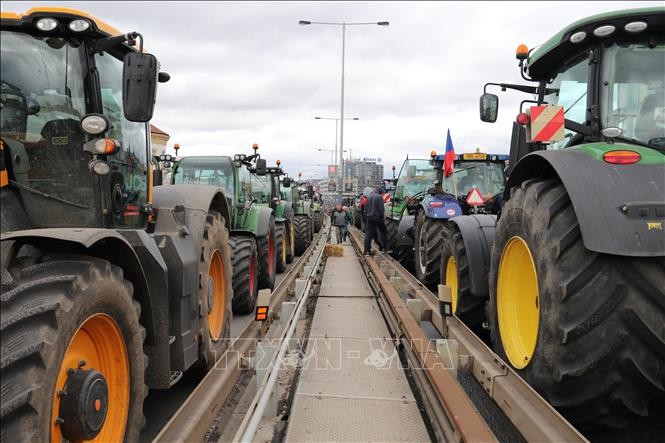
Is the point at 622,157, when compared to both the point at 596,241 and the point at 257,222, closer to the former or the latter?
the point at 596,241

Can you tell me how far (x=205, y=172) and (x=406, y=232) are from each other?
13.5ft

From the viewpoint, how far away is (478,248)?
5012mm

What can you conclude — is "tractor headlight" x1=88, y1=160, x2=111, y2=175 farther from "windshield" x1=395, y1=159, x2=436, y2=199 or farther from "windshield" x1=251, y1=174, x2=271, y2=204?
"windshield" x1=395, y1=159, x2=436, y2=199

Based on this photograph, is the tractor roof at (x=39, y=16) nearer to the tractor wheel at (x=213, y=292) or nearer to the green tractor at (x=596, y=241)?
the tractor wheel at (x=213, y=292)

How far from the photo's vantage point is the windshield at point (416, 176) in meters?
11.2

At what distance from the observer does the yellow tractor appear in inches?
71.9

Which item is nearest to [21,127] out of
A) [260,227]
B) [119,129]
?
[119,129]

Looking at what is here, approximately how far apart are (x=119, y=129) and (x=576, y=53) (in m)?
3.39

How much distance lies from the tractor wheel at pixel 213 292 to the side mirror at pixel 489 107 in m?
2.65

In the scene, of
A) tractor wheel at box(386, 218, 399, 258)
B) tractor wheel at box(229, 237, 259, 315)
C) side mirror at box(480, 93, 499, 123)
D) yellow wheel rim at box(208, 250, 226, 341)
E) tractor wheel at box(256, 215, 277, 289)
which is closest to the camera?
yellow wheel rim at box(208, 250, 226, 341)

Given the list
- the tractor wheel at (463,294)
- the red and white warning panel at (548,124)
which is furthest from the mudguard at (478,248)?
the red and white warning panel at (548,124)

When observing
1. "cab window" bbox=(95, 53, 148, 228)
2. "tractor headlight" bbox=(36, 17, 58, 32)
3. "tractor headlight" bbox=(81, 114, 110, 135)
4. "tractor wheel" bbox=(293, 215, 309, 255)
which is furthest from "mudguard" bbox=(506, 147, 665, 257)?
"tractor wheel" bbox=(293, 215, 309, 255)

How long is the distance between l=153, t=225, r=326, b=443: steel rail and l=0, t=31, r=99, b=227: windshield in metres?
1.23

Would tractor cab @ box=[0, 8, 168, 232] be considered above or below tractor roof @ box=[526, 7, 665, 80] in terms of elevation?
below
